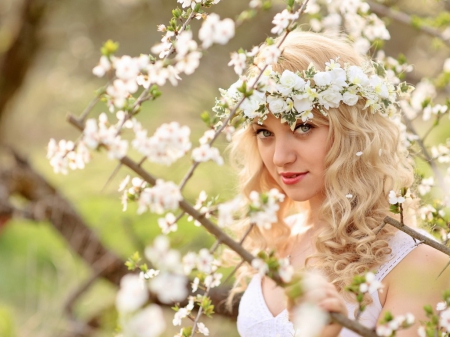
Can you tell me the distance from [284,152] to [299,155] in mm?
61

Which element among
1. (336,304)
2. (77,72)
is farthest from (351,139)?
(77,72)

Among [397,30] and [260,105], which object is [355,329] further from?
[397,30]

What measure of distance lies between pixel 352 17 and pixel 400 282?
1251 millimetres

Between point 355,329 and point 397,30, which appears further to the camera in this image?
point 397,30

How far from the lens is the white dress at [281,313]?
178cm

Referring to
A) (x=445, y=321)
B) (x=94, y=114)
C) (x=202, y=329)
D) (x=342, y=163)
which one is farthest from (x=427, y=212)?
(x=94, y=114)

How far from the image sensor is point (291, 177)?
74.0 inches

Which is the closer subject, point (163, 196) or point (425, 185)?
point (163, 196)

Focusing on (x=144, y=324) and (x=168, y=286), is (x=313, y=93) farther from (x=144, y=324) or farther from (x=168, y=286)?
(x=144, y=324)

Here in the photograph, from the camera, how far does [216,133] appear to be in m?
1.15

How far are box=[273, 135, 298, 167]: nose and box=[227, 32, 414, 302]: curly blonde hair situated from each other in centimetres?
13

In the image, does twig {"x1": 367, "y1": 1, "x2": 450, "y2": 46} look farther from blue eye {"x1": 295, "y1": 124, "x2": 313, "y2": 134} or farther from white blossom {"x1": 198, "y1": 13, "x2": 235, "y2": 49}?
white blossom {"x1": 198, "y1": 13, "x2": 235, "y2": 49}

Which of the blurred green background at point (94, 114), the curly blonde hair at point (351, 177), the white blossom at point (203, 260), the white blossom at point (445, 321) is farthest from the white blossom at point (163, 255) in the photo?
the blurred green background at point (94, 114)

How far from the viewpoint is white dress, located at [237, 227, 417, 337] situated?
1.78 metres
